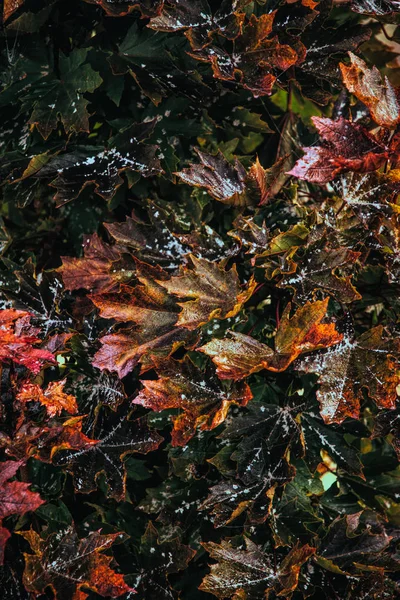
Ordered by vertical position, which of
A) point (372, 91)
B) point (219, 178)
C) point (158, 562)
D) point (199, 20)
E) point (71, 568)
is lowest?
point (158, 562)

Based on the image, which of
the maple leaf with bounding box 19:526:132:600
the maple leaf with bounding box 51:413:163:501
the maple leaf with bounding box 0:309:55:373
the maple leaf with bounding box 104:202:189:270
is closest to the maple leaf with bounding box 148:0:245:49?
the maple leaf with bounding box 104:202:189:270

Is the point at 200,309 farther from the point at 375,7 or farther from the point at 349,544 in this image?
the point at 375,7

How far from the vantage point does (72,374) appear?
1168 mm

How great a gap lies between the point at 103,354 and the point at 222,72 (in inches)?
20.9

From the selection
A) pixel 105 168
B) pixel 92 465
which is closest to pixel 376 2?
pixel 105 168

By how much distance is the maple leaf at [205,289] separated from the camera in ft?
3.25

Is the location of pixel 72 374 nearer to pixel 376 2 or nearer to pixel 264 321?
pixel 264 321

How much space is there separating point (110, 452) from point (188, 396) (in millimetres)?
194

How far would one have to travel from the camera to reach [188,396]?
3.29 ft

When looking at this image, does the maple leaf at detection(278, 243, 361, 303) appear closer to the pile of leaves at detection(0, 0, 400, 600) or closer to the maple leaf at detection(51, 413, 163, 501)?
the pile of leaves at detection(0, 0, 400, 600)

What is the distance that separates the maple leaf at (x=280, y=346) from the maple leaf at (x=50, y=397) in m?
0.26

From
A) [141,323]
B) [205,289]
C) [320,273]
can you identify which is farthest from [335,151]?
[141,323]

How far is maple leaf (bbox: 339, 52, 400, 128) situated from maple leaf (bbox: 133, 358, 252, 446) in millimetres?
486

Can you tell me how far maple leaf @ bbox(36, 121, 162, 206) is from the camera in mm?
1167
